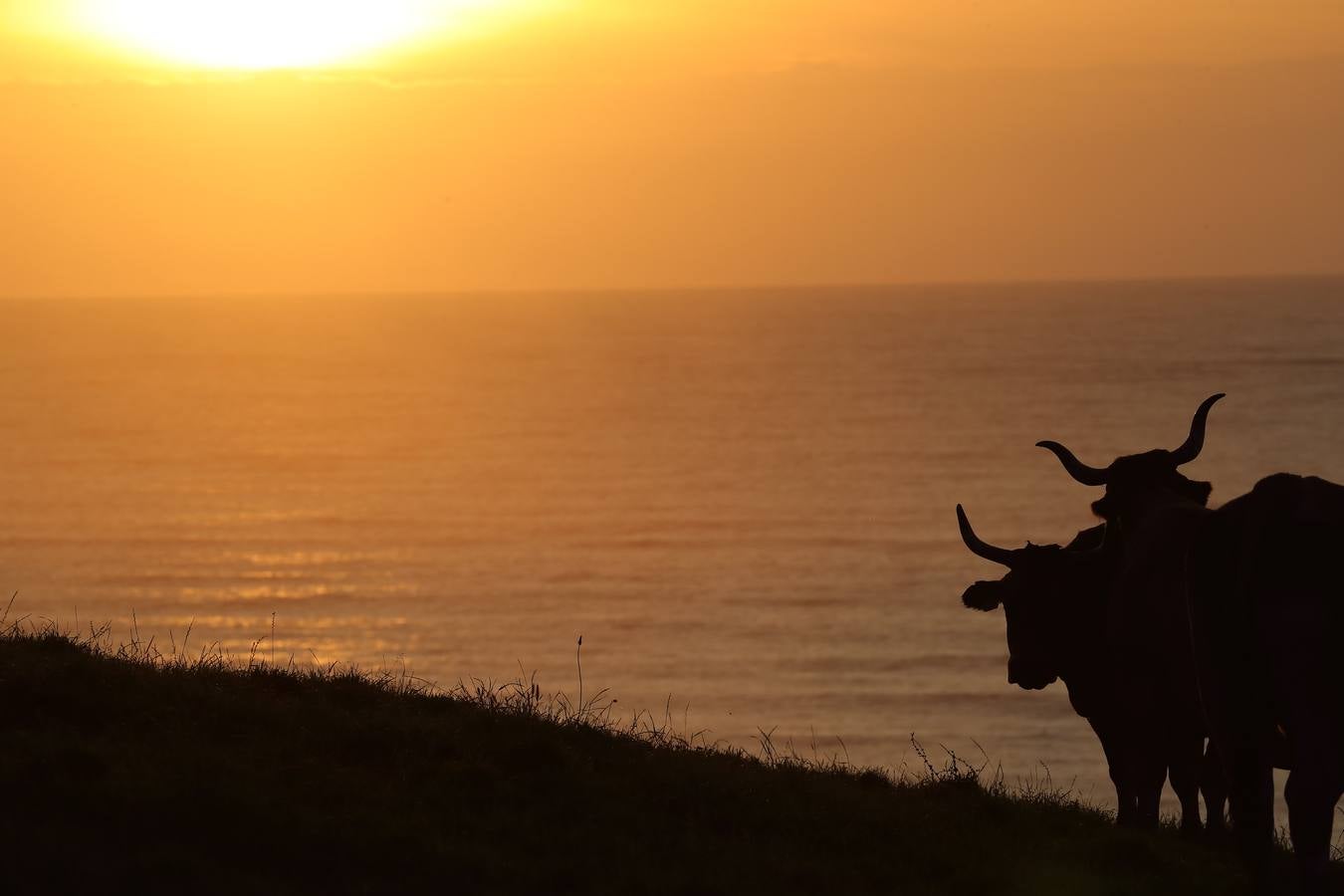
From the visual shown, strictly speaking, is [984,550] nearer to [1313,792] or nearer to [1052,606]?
[1052,606]

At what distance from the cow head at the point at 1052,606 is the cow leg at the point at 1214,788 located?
1237 millimetres

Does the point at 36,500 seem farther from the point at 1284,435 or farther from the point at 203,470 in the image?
the point at 1284,435

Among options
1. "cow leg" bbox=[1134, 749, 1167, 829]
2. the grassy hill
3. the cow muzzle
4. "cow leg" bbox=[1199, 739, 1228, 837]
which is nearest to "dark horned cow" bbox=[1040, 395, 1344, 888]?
the grassy hill

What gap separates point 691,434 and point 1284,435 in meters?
49.2

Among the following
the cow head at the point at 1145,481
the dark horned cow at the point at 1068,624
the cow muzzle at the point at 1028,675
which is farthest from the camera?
the cow muzzle at the point at 1028,675

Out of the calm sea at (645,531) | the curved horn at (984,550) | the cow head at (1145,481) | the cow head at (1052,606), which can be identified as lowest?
the cow head at (1052,606)

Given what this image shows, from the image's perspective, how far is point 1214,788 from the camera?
467 inches

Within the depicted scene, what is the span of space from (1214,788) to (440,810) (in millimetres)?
5506

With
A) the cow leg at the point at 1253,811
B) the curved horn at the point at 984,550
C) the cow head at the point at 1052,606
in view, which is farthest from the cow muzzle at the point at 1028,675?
the cow leg at the point at 1253,811

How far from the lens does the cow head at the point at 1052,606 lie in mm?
12672

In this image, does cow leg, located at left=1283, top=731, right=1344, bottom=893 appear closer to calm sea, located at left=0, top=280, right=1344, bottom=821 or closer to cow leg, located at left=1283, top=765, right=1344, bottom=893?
cow leg, located at left=1283, top=765, right=1344, bottom=893

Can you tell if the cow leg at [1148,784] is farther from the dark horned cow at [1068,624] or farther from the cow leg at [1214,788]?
the cow leg at [1214,788]

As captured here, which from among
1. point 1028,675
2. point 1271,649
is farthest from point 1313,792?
point 1028,675

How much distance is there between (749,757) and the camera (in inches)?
464
